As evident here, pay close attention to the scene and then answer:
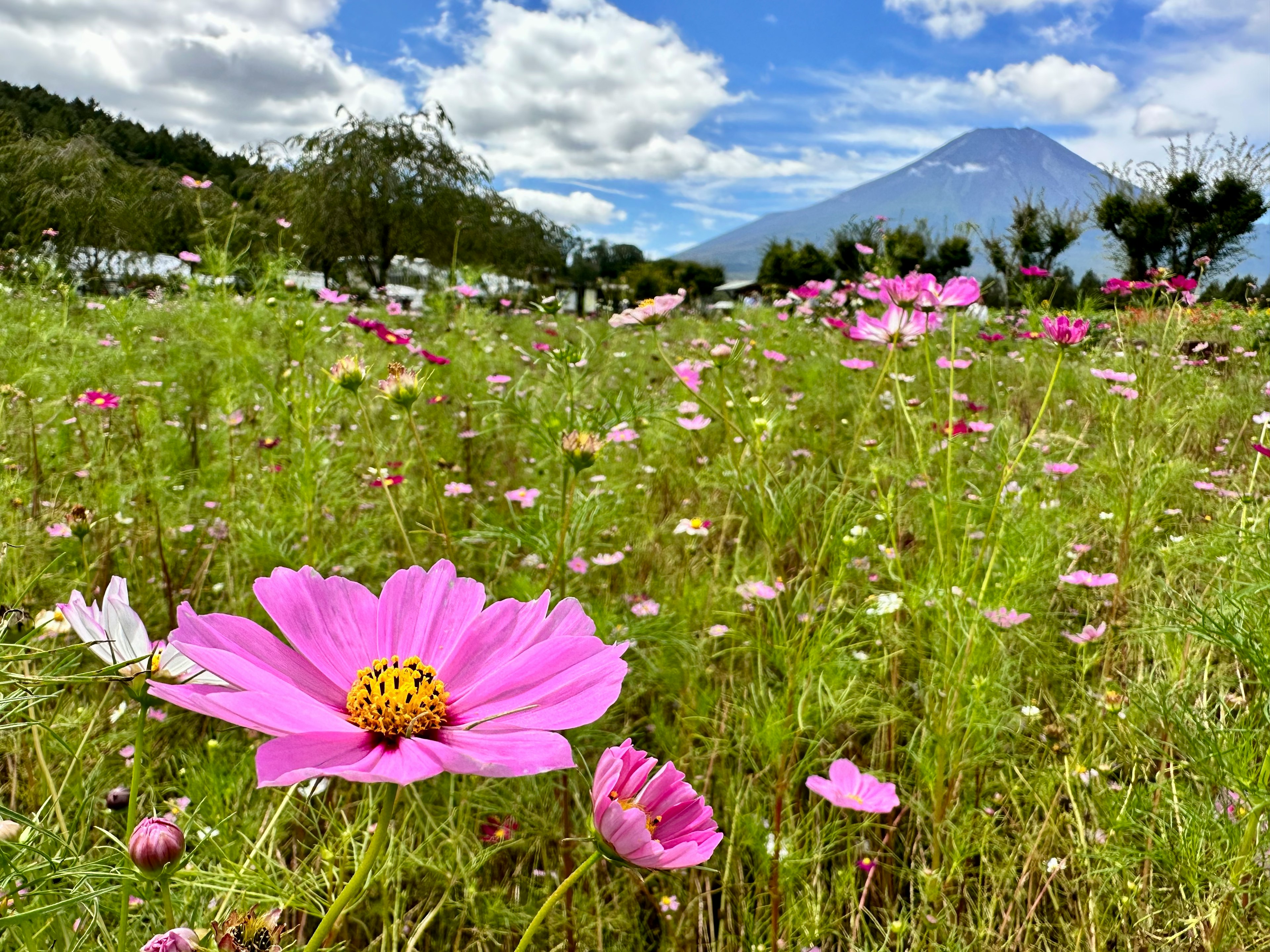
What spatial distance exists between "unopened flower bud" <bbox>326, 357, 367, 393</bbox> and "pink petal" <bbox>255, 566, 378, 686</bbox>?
707 mm

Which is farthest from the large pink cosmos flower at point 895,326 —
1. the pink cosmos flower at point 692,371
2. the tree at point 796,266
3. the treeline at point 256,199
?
the tree at point 796,266

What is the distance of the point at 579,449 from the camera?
0.99 metres

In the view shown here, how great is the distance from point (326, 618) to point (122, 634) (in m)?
0.17

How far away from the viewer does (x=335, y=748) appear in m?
0.30

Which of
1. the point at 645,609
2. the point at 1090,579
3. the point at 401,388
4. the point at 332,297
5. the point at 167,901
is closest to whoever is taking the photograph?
the point at 167,901

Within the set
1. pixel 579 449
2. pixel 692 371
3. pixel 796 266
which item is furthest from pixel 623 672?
pixel 796 266

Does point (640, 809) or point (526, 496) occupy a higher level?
point (640, 809)

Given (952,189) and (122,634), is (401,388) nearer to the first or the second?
(122,634)

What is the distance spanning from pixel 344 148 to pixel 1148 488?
11897mm

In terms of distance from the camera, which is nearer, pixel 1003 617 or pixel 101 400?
pixel 1003 617

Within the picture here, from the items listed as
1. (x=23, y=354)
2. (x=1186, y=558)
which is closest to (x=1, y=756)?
(x=23, y=354)

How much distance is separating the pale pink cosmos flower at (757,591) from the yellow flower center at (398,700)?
2.88 ft

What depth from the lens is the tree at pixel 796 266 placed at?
1733cm

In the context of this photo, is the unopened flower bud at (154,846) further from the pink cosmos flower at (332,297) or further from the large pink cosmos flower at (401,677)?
the pink cosmos flower at (332,297)
